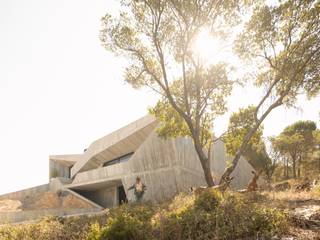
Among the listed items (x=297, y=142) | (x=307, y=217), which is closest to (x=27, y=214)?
(x=307, y=217)

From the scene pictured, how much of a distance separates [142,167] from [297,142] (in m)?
25.8

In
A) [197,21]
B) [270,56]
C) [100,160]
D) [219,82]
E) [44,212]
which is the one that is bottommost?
[44,212]

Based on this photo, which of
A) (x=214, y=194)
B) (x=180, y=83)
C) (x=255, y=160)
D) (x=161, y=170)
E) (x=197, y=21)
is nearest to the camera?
(x=214, y=194)

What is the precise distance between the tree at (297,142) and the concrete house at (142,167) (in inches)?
461

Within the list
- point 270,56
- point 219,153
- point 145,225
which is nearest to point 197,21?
point 270,56

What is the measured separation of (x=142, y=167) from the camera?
22.5 meters

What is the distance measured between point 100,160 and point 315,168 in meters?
29.9

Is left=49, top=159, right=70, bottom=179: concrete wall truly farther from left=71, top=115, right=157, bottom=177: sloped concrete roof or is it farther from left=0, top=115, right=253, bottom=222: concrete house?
left=71, top=115, right=157, bottom=177: sloped concrete roof

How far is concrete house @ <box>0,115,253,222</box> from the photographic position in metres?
21.6

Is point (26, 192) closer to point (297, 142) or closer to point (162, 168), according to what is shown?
point (162, 168)

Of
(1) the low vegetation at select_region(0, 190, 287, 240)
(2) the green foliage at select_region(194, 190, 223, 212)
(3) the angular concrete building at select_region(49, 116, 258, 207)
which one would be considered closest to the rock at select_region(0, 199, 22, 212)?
(3) the angular concrete building at select_region(49, 116, 258, 207)

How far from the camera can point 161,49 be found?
52.2 feet

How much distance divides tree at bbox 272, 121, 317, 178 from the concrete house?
11.7 meters

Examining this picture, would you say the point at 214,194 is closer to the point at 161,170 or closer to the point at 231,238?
the point at 231,238
